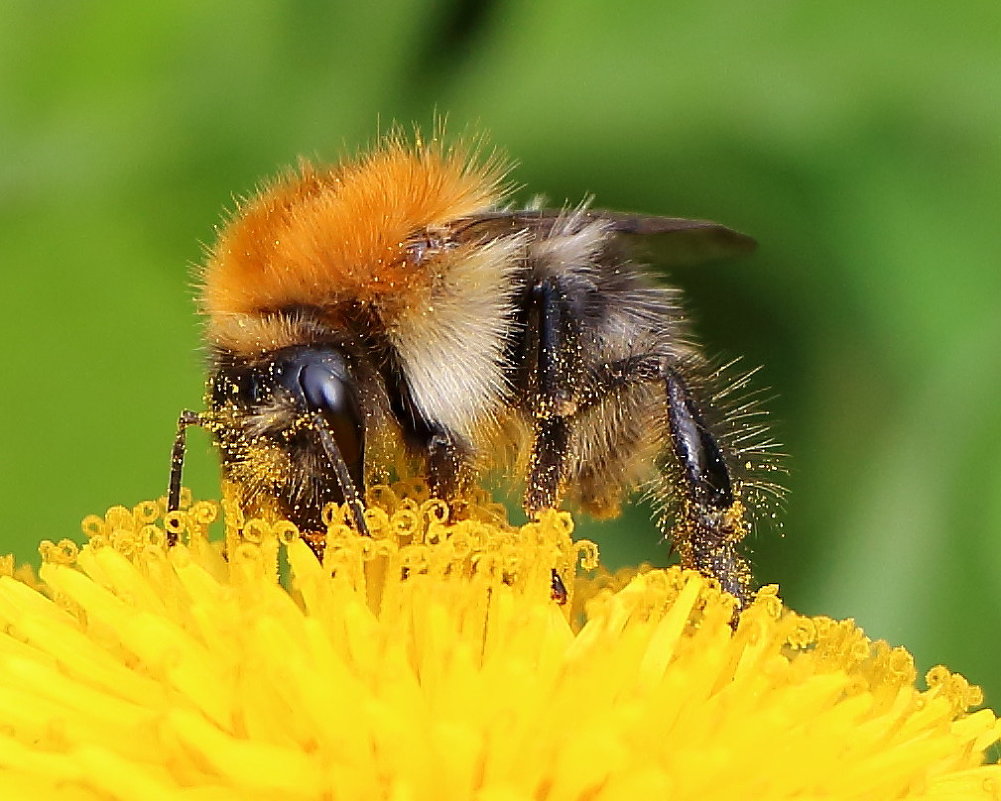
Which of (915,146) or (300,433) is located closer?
(300,433)

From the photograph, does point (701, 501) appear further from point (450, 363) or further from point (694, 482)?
point (450, 363)

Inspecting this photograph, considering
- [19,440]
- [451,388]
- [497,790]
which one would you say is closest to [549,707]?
[497,790]

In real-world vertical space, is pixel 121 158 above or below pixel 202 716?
above

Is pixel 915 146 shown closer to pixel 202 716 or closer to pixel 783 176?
pixel 783 176

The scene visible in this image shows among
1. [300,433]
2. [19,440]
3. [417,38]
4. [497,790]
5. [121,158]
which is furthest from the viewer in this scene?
[417,38]

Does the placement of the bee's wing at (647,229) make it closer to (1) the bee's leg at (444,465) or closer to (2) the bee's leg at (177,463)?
(1) the bee's leg at (444,465)

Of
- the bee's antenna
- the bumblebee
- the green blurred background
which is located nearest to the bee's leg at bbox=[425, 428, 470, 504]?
the bumblebee

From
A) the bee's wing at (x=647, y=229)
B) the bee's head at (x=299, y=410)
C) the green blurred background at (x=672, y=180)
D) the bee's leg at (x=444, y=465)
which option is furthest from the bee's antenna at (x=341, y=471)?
the green blurred background at (x=672, y=180)
